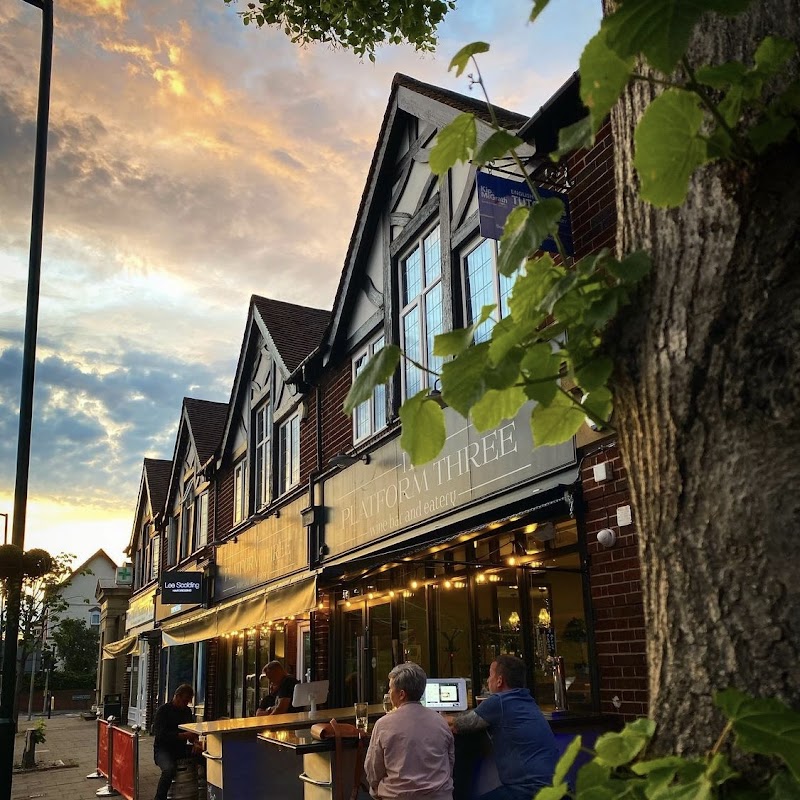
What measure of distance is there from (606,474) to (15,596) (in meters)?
5.28

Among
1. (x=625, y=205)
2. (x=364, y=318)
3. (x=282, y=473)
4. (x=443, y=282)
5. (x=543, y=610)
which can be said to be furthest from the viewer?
(x=282, y=473)

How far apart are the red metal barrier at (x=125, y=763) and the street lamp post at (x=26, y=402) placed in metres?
4.04

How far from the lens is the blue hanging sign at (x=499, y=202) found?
7.50m

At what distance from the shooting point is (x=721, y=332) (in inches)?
60.4

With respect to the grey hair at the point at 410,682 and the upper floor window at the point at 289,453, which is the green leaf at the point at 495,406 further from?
the upper floor window at the point at 289,453

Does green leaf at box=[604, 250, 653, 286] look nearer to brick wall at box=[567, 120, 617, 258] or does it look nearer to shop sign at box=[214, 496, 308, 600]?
brick wall at box=[567, 120, 617, 258]

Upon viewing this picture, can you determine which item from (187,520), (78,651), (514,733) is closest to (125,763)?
(514,733)

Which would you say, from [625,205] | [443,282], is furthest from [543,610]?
[625,205]

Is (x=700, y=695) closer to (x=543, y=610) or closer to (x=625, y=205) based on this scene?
(x=625, y=205)

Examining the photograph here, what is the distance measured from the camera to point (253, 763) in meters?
8.53

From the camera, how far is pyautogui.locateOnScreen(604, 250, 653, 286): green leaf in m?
1.66

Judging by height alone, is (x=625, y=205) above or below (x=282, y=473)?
below

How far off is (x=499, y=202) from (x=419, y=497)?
13.3 ft

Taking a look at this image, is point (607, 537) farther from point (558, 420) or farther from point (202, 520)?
point (202, 520)
